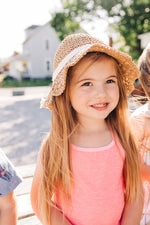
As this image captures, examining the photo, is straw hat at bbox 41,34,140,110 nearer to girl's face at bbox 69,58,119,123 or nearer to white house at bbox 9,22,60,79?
girl's face at bbox 69,58,119,123

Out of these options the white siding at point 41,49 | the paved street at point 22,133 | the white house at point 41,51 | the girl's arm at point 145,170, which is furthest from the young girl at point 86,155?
the white siding at point 41,49

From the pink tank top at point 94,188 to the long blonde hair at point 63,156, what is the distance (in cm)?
6

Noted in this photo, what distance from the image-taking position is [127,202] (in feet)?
3.86

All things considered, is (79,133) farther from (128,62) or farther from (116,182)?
(128,62)

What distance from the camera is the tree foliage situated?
18984 mm

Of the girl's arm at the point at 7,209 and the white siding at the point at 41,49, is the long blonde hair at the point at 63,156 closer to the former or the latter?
the girl's arm at the point at 7,209

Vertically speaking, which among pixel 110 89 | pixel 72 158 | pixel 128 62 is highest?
pixel 128 62

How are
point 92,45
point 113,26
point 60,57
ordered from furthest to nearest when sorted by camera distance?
point 113,26 < point 60,57 < point 92,45

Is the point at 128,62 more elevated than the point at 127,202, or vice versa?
the point at 128,62

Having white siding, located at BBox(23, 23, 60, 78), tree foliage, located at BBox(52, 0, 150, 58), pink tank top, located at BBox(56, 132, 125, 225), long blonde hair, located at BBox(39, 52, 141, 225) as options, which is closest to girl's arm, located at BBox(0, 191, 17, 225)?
long blonde hair, located at BBox(39, 52, 141, 225)

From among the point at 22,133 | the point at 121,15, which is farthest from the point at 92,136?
the point at 121,15

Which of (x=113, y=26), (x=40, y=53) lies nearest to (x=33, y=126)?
(x=113, y=26)

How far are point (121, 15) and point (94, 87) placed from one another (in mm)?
21301

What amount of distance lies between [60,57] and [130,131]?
656 millimetres
